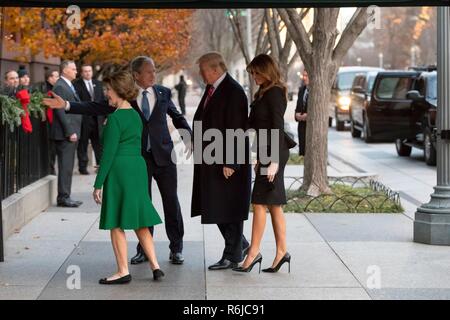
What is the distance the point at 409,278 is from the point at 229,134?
6.27 ft

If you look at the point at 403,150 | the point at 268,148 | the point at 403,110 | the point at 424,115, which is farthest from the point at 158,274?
the point at 403,110

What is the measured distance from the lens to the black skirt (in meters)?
7.98

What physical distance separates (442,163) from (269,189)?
7.67 ft

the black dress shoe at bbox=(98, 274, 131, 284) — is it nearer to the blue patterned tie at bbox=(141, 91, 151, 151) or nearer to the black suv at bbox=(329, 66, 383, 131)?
the blue patterned tie at bbox=(141, 91, 151, 151)

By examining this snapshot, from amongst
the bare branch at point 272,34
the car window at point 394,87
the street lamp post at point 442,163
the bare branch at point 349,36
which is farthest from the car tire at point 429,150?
the street lamp post at point 442,163

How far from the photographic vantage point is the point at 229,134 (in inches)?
314

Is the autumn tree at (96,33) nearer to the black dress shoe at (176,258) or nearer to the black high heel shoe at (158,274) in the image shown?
the black dress shoe at (176,258)

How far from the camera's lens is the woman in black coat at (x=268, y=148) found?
7.89 meters

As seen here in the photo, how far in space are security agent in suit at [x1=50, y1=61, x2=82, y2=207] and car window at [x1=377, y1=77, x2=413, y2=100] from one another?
12.5 meters

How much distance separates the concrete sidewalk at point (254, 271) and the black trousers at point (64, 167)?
900mm

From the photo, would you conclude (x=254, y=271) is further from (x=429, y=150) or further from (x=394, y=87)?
(x=394, y=87)
